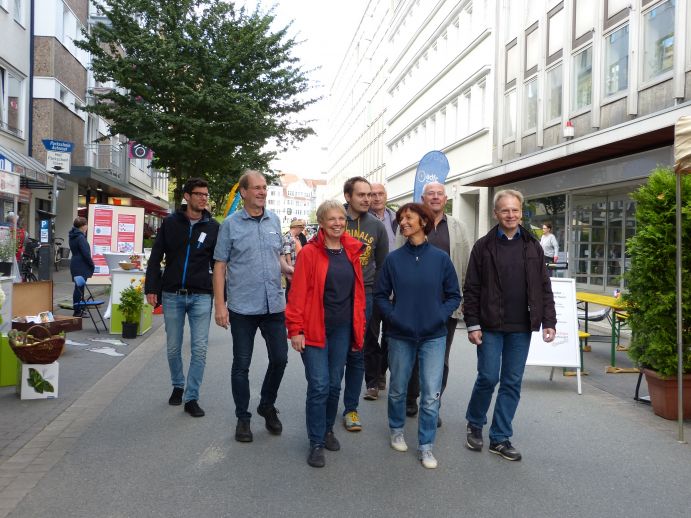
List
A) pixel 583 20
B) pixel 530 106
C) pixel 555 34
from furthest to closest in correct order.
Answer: pixel 530 106, pixel 555 34, pixel 583 20

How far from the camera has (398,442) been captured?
16.8 ft

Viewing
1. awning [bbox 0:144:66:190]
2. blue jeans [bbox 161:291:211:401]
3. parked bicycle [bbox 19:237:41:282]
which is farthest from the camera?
parked bicycle [bbox 19:237:41:282]

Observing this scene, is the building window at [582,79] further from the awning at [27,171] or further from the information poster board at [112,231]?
the awning at [27,171]

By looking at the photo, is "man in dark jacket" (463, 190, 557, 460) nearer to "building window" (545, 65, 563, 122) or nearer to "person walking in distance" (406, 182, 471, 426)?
"person walking in distance" (406, 182, 471, 426)

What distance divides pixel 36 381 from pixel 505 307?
14.1 ft

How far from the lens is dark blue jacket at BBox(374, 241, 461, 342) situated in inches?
189

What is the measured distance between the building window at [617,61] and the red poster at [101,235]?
41.2ft

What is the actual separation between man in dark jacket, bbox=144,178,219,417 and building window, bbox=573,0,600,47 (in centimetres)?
1543

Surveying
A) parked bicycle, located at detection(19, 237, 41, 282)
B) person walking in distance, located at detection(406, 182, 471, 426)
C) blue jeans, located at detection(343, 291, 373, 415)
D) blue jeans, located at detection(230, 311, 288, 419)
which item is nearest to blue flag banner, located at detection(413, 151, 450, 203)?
person walking in distance, located at detection(406, 182, 471, 426)

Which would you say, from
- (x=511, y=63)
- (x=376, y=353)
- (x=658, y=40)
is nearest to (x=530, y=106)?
(x=511, y=63)

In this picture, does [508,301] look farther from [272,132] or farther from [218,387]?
[272,132]

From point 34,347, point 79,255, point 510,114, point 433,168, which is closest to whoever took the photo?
point 34,347

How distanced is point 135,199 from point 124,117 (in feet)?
67.4

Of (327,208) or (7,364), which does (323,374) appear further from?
(7,364)
